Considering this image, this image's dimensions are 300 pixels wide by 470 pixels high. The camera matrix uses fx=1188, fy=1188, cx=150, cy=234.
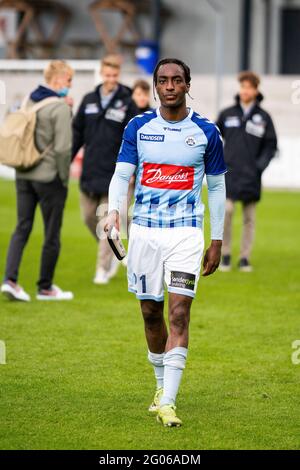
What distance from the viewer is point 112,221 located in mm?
6828

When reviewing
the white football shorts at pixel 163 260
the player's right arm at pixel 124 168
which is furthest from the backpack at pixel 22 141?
the white football shorts at pixel 163 260

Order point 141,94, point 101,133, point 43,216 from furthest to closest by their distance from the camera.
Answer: point 141,94 < point 101,133 < point 43,216

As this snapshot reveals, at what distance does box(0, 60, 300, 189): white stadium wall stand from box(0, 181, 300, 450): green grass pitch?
12.4 metres

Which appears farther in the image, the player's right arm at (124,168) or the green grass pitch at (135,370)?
the player's right arm at (124,168)

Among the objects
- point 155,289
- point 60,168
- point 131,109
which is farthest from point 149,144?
point 131,109

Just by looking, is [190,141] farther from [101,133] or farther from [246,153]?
[246,153]

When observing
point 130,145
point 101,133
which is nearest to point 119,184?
point 130,145

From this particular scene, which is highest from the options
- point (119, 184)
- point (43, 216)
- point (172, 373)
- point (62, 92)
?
point (62, 92)

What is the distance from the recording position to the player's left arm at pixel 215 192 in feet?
22.7

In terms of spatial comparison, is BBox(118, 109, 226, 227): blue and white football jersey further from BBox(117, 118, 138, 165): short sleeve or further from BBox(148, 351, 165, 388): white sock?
BBox(148, 351, 165, 388): white sock

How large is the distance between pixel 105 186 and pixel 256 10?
2753cm

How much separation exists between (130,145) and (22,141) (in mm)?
4116

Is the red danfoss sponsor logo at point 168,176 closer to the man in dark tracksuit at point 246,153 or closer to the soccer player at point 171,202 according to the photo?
the soccer player at point 171,202
